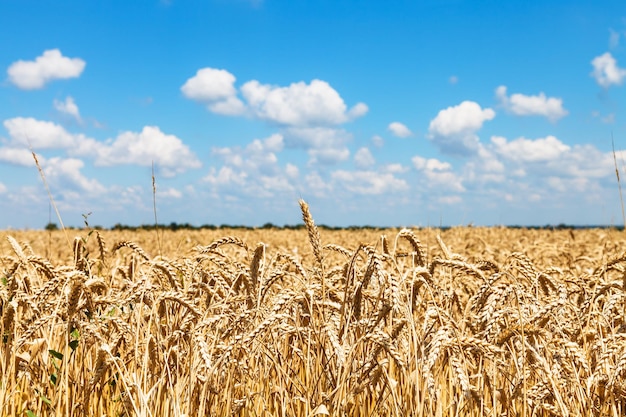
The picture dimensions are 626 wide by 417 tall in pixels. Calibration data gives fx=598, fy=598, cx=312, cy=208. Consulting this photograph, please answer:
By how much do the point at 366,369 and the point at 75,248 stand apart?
2.20 m

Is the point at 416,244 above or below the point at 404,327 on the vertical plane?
above

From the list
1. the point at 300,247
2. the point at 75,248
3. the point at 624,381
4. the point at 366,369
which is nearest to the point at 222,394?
the point at 366,369

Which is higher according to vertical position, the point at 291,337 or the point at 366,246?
the point at 366,246

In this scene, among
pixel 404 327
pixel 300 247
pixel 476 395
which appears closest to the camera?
pixel 476 395

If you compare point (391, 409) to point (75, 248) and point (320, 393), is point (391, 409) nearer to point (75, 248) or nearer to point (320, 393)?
point (320, 393)

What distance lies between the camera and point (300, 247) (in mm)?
14852

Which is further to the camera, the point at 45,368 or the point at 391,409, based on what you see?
the point at 45,368

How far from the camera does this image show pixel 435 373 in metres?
3.48

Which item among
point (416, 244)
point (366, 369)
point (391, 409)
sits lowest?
point (391, 409)

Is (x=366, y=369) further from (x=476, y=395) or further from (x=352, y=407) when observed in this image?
(x=476, y=395)

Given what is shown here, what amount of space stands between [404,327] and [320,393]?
2.30 feet

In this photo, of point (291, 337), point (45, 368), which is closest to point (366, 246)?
point (291, 337)

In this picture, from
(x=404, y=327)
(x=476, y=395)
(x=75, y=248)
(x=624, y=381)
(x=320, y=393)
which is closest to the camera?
(x=476, y=395)

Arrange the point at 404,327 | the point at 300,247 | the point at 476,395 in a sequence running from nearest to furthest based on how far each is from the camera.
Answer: the point at 476,395
the point at 404,327
the point at 300,247
